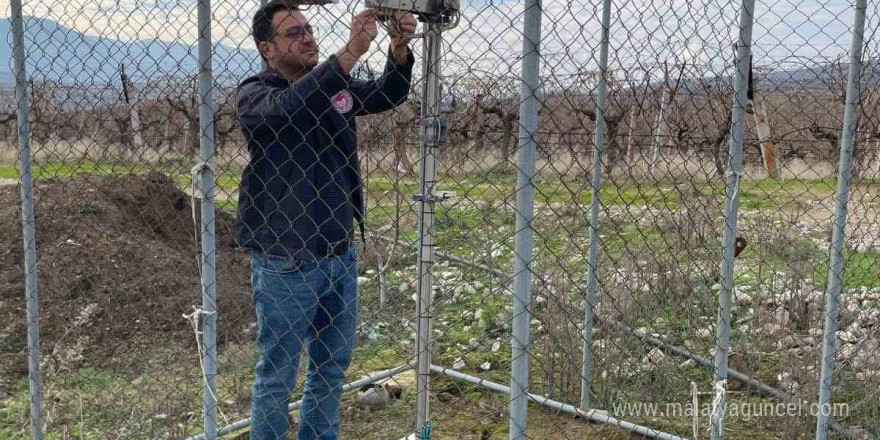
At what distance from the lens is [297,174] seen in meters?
2.56

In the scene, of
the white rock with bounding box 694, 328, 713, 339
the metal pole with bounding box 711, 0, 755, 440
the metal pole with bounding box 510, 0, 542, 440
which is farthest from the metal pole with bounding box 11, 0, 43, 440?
the white rock with bounding box 694, 328, 713, 339

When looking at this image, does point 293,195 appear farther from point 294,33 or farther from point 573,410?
point 573,410

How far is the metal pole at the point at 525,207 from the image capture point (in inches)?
82.0

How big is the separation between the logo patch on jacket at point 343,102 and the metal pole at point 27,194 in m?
1.16

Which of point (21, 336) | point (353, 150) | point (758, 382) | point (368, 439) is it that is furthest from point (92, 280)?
point (758, 382)

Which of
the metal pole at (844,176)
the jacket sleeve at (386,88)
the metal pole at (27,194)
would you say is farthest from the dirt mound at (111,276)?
the metal pole at (844,176)

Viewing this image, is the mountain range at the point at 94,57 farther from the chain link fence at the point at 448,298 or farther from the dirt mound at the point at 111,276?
the dirt mound at the point at 111,276

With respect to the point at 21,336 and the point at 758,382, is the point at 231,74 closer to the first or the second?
the point at 758,382

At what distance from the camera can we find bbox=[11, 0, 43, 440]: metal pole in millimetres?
2873

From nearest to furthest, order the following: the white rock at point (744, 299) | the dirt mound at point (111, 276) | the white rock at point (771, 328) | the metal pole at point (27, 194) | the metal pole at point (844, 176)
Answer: the metal pole at point (844, 176)
the metal pole at point (27, 194)
the white rock at point (771, 328)
the dirt mound at point (111, 276)
the white rock at point (744, 299)

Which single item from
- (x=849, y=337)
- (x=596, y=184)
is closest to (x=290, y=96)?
(x=596, y=184)

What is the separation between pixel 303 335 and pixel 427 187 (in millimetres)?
692

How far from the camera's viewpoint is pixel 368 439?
3623 millimetres

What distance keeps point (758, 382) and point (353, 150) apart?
7.37ft
